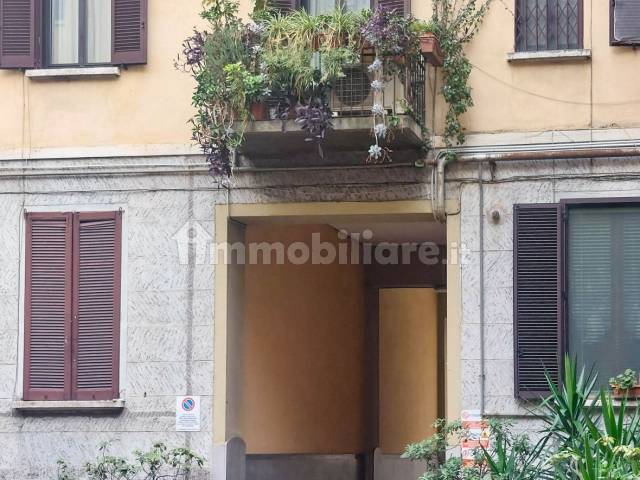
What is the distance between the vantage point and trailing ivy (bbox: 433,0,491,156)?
13.3 m

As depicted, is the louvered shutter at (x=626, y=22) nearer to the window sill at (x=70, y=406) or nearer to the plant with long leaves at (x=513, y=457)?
the plant with long leaves at (x=513, y=457)

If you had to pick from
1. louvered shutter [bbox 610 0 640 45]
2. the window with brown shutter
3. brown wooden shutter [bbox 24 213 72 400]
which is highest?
the window with brown shutter

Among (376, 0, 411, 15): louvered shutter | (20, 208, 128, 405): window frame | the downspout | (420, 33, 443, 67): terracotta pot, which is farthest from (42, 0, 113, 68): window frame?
the downspout

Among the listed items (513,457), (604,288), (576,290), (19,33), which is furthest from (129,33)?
(513,457)

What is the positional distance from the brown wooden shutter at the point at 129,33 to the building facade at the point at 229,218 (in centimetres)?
2

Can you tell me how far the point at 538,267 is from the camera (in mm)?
13094

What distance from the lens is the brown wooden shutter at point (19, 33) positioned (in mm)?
14289

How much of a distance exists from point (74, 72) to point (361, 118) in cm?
322

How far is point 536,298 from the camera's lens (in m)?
13.1

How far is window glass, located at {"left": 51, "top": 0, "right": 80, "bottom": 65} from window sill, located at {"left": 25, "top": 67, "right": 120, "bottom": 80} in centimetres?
21

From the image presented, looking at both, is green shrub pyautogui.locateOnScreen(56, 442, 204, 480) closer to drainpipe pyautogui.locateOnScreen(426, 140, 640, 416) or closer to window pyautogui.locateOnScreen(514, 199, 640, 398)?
drainpipe pyautogui.locateOnScreen(426, 140, 640, 416)

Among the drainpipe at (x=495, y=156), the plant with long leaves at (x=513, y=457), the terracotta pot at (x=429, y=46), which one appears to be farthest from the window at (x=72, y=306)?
the plant with long leaves at (x=513, y=457)

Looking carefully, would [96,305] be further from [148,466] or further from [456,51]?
[456,51]

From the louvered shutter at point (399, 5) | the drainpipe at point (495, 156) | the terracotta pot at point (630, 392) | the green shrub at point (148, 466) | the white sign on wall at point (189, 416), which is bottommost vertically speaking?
the green shrub at point (148, 466)
